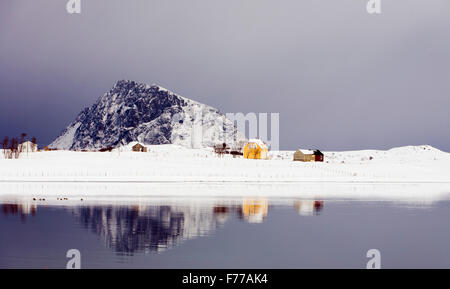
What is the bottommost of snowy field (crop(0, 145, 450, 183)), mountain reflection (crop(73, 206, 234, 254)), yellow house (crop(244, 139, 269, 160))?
snowy field (crop(0, 145, 450, 183))

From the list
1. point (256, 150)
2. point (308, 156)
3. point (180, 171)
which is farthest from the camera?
point (308, 156)

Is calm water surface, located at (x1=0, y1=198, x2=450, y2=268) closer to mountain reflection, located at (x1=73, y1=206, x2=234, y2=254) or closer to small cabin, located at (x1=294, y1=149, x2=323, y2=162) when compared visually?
mountain reflection, located at (x1=73, y1=206, x2=234, y2=254)

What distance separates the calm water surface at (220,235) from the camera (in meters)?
21.1

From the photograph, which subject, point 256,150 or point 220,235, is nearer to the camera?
point 220,235

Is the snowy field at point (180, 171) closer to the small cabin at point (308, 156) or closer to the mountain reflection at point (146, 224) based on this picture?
the small cabin at point (308, 156)

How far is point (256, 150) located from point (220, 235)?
97.2m

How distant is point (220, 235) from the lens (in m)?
27.2

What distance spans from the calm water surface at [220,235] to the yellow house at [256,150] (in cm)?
8078

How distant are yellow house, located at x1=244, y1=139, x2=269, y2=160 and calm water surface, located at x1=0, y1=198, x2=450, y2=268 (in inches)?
3180

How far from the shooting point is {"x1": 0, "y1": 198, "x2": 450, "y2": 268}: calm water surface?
21109 mm

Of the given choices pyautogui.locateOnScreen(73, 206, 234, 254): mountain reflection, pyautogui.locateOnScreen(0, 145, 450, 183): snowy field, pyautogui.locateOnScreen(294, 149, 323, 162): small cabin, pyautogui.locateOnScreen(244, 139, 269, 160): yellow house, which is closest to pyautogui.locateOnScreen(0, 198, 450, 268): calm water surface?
pyautogui.locateOnScreen(73, 206, 234, 254): mountain reflection

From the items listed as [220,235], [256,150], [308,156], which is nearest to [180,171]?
[256,150]

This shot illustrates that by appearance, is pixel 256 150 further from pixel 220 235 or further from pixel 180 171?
pixel 220 235
